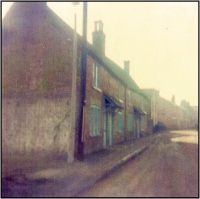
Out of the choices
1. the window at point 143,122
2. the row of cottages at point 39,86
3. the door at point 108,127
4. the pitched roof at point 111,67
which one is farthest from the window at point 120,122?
the window at point 143,122

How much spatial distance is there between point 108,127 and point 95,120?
385 centimetres

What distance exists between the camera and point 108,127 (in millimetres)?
19531

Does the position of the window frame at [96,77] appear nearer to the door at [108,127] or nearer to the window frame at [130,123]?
the door at [108,127]

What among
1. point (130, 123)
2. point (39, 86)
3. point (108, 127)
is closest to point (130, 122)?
point (130, 123)

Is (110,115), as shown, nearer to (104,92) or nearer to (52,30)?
(104,92)

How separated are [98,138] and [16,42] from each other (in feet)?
25.0

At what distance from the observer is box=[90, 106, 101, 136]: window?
49.8 feet

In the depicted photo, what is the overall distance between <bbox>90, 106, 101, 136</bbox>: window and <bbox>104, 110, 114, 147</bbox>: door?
210 cm

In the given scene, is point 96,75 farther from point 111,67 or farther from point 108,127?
point 111,67

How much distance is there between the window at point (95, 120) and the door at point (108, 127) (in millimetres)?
2102

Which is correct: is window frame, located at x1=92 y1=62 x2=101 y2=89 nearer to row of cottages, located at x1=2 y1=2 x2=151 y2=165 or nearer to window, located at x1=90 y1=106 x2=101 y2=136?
row of cottages, located at x1=2 y1=2 x2=151 y2=165

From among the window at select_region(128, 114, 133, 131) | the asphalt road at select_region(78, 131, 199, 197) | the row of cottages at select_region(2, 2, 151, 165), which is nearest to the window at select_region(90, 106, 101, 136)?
the row of cottages at select_region(2, 2, 151, 165)

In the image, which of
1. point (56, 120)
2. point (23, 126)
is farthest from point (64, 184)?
point (23, 126)

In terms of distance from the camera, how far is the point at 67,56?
13.1 meters
